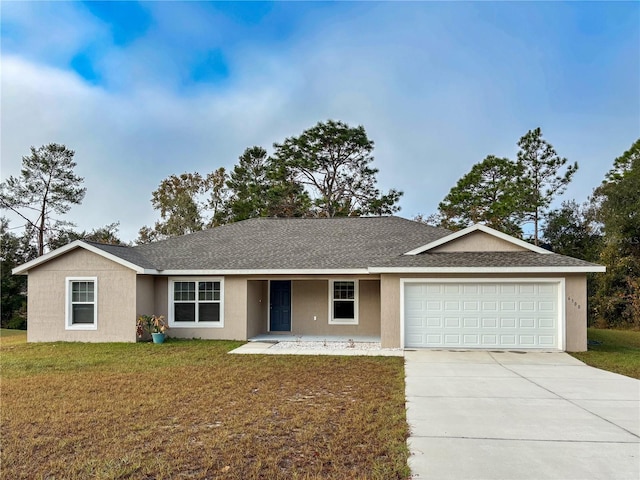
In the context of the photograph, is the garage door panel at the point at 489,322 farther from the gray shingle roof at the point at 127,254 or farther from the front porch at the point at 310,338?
the gray shingle roof at the point at 127,254

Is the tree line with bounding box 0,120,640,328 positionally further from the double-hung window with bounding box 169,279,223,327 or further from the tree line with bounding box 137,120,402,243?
the double-hung window with bounding box 169,279,223,327

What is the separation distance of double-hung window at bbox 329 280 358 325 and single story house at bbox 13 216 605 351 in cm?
4

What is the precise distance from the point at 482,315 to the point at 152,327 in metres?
10.2

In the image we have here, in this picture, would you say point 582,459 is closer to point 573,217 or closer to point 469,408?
point 469,408

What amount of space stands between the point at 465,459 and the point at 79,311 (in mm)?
13164

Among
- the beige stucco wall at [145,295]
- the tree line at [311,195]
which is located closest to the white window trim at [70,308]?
the beige stucco wall at [145,295]

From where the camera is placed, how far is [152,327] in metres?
13.9

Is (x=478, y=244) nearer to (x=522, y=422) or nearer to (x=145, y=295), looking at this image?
(x=522, y=422)

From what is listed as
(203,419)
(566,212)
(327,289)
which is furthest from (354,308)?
(566,212)

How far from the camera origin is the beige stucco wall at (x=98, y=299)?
13.6 meters

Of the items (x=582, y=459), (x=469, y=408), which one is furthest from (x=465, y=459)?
(x=469, y=408)

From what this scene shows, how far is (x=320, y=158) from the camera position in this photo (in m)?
32.9

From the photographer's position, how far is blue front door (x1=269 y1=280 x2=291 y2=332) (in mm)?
15984

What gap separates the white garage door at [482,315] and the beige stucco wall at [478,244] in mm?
1361
